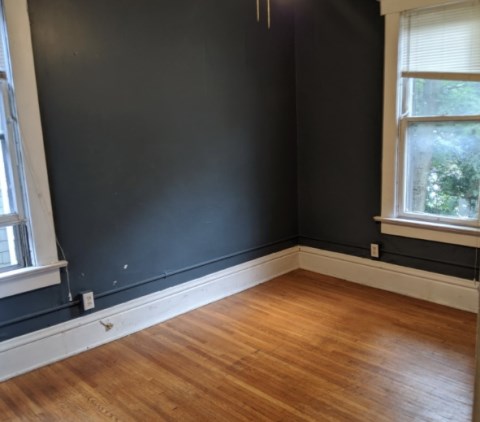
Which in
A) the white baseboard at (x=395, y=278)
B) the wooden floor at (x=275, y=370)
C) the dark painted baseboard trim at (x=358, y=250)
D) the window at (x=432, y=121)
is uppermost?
the window at (x=432, y=121)

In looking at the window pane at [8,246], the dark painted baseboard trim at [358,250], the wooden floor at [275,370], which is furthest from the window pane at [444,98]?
the window pane at [8,246]

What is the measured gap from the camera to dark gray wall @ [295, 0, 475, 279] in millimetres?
3369

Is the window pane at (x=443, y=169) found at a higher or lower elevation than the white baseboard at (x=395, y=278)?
higher

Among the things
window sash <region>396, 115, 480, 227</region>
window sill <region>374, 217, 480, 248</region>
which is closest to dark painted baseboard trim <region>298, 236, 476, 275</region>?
window sill <region>374, 217, 480, 248</region>

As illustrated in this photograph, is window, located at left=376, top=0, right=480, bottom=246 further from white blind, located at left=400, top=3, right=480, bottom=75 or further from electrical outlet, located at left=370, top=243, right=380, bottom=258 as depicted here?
electrical outlet, located at left=370, top=243, right=380, bottom=258

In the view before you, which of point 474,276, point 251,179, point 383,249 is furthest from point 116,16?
point 474,276

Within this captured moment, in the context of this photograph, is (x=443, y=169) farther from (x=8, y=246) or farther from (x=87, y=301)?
(x=8, y=246)

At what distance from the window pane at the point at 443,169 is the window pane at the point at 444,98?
0.26 ft

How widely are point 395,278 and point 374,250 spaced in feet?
0.88

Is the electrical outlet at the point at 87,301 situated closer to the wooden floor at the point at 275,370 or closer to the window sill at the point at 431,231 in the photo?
the wooden floor at the point at 275,370

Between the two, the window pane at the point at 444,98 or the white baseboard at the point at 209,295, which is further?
Result: the window pane at the point at 444,98

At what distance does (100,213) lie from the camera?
9.09ft

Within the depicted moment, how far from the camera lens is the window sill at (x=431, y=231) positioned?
3.05 m

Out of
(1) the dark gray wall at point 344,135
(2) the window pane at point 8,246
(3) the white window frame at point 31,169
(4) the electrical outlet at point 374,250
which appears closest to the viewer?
(3) the white window frame at point 31,169
